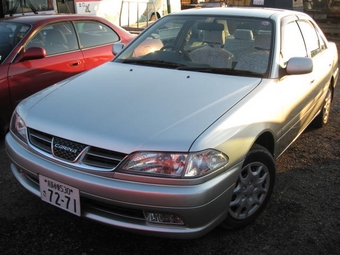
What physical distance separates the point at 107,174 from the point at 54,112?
2.30 ft

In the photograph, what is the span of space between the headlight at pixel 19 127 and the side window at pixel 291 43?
7.03 feet

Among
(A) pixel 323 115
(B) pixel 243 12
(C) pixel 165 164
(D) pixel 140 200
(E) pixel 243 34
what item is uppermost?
(B) pixel 243 12

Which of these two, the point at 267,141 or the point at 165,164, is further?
the point at 267,141

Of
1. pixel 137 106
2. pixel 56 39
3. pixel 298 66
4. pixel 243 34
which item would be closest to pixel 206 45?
pixel 243 34

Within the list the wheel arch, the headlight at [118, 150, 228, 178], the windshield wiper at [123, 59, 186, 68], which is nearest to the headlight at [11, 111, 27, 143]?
the headlight at [118, 150, 228, 178]

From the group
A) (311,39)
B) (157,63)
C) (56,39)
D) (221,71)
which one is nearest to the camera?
(221,71)

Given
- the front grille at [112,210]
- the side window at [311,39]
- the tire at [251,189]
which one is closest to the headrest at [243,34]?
the side window at [311,39]

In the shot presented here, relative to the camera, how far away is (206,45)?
11.5ft

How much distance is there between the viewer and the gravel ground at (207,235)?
2504 mm

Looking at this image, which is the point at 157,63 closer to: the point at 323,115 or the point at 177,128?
the point at 177,128

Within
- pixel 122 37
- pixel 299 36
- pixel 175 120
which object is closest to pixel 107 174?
pixel 175 120

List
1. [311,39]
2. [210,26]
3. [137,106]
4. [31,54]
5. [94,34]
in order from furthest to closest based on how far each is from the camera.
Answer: [94,34]
[31,54]
[311,39]
[210,26]
[137,106]

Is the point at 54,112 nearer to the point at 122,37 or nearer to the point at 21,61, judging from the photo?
the point at 21,61

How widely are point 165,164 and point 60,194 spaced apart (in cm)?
72
